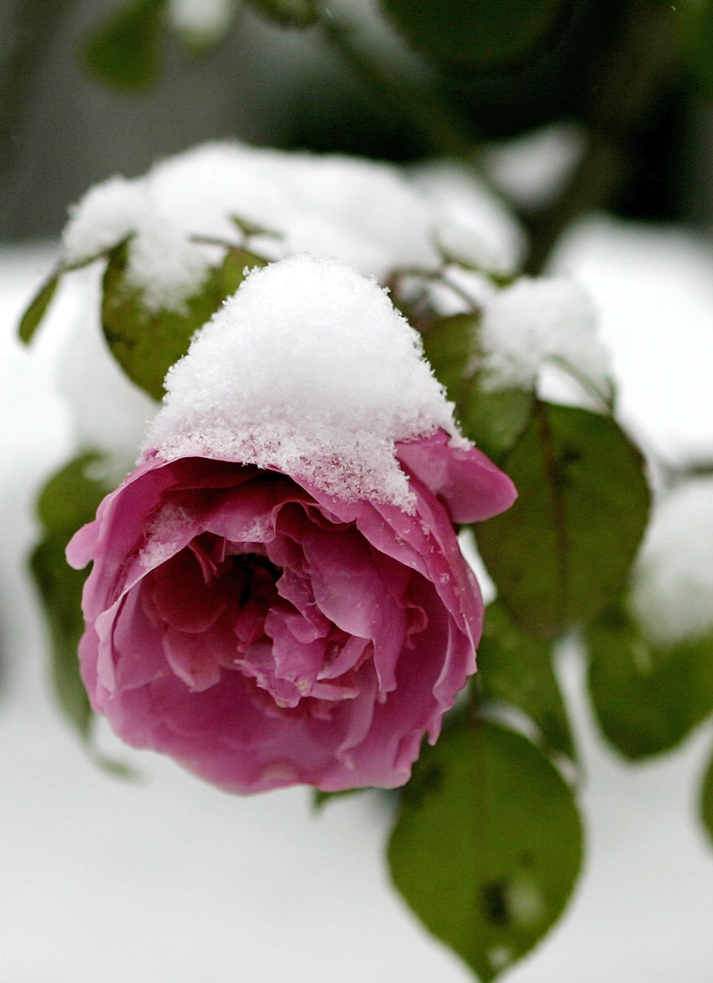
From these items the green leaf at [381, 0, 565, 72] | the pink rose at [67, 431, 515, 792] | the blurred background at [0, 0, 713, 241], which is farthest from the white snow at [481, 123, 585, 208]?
the pink rose at [67, 431, 515, 792]

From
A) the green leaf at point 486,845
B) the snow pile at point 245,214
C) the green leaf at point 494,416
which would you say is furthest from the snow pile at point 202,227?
the green leaf at point 486,845

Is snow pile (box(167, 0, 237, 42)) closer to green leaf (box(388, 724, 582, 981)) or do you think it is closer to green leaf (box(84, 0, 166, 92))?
green leaf (box(84, 0, 166, 92))

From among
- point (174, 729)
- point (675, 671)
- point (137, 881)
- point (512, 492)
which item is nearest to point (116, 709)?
point (174, 729)

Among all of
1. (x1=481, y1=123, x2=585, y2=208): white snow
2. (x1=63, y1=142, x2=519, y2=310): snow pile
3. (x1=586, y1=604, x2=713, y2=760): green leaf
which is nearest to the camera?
(x1=63, y1=142, x2=519, y2=310): snow pile

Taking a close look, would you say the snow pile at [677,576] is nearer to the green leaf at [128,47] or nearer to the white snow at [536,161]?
the white snow at [536,161]

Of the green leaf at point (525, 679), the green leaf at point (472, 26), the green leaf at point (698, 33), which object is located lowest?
the green leaf at point (525, 679)

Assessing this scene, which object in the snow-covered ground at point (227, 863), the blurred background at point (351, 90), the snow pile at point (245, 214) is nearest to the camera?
the snow pile at point (245, 214)

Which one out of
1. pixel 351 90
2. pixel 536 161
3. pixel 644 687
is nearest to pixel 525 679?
pixel 644 687

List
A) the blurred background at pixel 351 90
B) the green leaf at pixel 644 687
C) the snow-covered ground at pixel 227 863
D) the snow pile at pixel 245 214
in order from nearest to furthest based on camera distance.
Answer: the snow pile at pixel 245 214, the green leaf at pixel 644 687, the blurred background at pixel 351 90, the snow-covered ground at pixel 227 863
